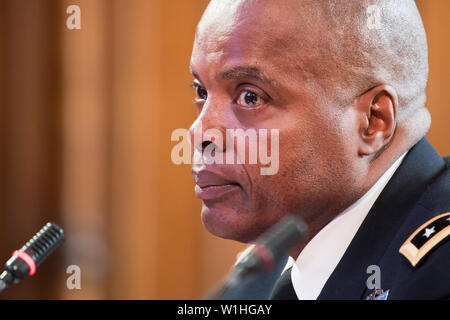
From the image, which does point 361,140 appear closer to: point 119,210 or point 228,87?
point 228,87

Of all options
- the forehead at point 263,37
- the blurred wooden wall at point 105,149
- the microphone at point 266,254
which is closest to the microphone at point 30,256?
the microphone at point 266,254

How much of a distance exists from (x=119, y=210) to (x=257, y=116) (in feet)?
7.25

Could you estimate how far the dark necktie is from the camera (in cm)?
147

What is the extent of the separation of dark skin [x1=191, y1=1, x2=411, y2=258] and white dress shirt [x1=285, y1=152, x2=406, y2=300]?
0.06 feet

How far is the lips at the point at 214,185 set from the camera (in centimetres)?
140

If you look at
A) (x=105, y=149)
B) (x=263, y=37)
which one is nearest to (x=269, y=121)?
(x=263, y=37)

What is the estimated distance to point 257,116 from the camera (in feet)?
4.48

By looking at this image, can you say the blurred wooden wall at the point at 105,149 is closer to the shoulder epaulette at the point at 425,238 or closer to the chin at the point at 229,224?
the chin at the point at 229,224

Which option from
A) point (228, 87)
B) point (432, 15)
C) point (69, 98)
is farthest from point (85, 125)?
point (228, 87)

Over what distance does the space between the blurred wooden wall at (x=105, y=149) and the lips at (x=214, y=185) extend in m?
2.01

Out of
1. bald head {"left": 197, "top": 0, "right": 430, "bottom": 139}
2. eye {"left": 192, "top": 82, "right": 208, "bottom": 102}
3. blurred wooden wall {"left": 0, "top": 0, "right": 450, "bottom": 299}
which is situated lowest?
blurred wooden wall {"left": 0, "top": 0, "right": 450, "bottom": 299}

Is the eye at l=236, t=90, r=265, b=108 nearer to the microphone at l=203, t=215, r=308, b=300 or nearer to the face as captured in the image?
the face

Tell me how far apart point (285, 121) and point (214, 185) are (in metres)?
0.22

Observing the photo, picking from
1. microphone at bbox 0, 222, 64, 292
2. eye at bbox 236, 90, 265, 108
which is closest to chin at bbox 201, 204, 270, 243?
eye at bbox 236, 90, 265, 108
